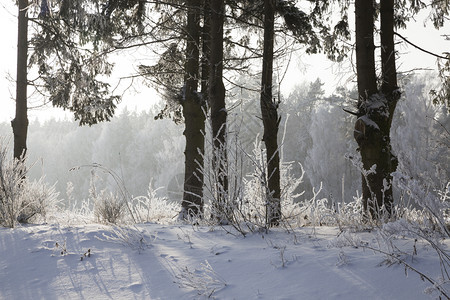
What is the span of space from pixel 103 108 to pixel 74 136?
54468mm

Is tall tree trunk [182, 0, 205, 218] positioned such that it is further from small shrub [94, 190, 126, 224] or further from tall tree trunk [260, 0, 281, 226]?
tall tree trunk [260, 0, 281, 226]

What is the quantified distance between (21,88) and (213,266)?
8646mm

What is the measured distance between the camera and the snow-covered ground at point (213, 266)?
2.35 meters

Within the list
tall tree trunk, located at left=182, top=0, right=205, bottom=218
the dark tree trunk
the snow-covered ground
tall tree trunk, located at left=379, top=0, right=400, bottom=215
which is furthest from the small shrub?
tall tree trunk, located at left=379, top=0, right=400, bottom=215

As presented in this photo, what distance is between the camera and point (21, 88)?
968 cm

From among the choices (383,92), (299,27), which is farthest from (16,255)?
(299,27)

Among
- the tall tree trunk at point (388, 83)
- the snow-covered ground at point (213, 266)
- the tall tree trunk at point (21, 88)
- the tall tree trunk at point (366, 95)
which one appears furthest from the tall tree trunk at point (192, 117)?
the tall tree trunk at point (21, 88)

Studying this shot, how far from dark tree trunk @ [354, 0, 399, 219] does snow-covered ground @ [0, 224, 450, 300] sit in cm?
209

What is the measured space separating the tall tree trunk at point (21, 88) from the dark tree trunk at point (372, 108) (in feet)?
25.4

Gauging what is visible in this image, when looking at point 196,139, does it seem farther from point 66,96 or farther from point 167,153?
point 167,153

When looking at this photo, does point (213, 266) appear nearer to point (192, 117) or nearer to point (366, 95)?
point (366, 95)

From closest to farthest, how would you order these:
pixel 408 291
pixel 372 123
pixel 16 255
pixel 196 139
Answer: pixel 408 291
pixel 16 255
pixel 372 123
pixel 196 139

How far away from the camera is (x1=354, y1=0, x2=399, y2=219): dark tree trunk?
550 cm

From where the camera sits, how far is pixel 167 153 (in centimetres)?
4091
